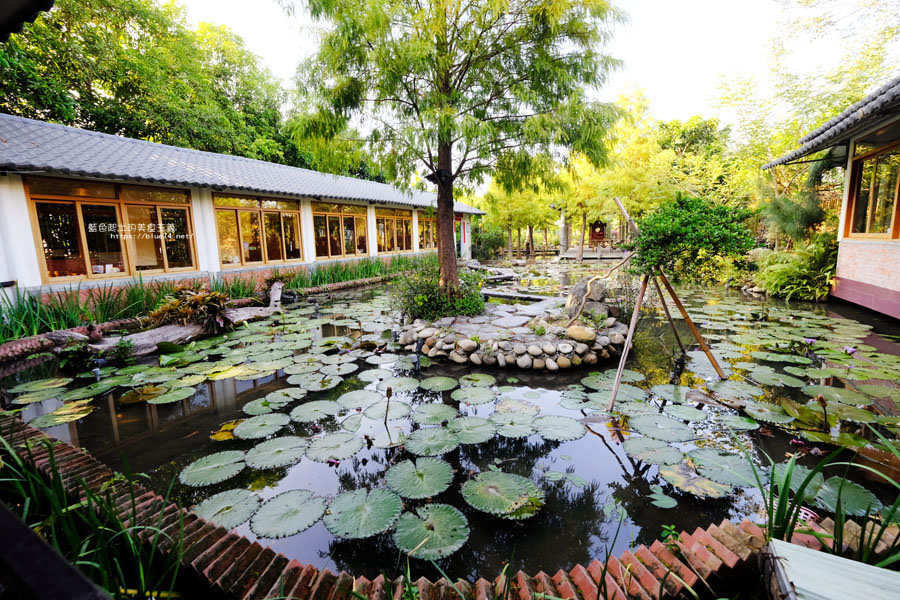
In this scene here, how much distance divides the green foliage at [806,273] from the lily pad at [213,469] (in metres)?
10.2

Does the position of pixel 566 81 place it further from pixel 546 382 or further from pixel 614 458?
pixel 614 458

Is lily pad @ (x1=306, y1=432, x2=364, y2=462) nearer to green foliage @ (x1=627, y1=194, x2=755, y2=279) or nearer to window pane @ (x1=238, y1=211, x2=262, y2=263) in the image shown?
green foliage @ (x1=627, y1=194, x2=755, y2=279)

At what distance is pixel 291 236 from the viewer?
1146 cm

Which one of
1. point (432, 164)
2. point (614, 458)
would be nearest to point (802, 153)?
point (432, 164)

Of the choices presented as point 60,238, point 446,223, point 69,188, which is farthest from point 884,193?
point 60,238

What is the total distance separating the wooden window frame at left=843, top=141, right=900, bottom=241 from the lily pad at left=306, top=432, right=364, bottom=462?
8.38 m

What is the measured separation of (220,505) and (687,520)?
2664 millimetres

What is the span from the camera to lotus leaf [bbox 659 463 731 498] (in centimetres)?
220

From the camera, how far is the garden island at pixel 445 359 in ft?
4.83

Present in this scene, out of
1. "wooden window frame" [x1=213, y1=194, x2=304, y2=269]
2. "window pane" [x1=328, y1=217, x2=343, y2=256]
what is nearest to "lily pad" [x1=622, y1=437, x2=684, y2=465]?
"wooden window frame" [x1=213, y1=194, x2=304, y2=269]

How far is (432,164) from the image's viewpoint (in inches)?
229

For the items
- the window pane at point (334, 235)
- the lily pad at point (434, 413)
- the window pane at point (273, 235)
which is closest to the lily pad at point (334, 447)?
the lily pad at point (434, 413)

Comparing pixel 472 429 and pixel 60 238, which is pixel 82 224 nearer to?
pixel 60 238

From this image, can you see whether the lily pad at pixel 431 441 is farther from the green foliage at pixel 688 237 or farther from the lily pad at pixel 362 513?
the green foliage at pixel 688 237
